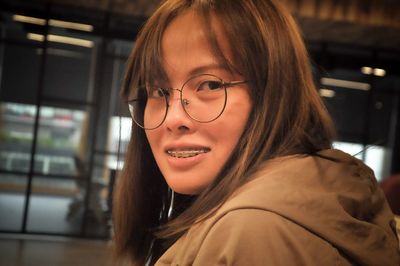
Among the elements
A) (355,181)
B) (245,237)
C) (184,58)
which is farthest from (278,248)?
(184,58)

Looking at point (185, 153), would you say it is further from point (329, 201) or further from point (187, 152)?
point (329, 201)

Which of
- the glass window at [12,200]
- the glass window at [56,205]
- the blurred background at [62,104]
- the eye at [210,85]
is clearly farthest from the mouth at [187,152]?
the glass window at [12,200]

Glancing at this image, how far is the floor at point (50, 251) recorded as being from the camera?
468 centimetres

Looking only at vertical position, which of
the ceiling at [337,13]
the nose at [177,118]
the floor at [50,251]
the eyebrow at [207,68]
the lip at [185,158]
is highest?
the ceiling at [337,13]

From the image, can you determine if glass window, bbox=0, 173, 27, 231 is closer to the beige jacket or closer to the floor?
the floor

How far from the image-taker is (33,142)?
18.6 ft

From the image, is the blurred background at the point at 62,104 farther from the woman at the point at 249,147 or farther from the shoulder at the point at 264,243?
the shoulder at the point at 264,243

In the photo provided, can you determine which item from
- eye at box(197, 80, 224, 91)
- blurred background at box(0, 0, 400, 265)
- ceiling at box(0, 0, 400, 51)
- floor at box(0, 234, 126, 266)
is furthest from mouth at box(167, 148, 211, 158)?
blurred background at box(0, 0, 400, 265)

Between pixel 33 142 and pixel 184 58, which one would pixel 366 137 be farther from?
pixel 184 58

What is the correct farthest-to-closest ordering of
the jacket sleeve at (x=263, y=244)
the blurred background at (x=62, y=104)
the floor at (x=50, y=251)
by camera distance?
the blurred background at (x=62, y=104) → the floor at (x=50, y=251) → the jacket sleeve at (x=263, y=244)

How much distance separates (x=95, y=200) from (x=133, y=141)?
505 cm

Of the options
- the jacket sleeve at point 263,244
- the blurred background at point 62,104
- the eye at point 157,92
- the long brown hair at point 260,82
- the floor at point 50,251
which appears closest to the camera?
the jacket sleeve at point 263,244

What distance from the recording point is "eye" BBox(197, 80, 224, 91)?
0.80 meters

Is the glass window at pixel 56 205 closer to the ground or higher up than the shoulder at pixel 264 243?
closer to the ground
